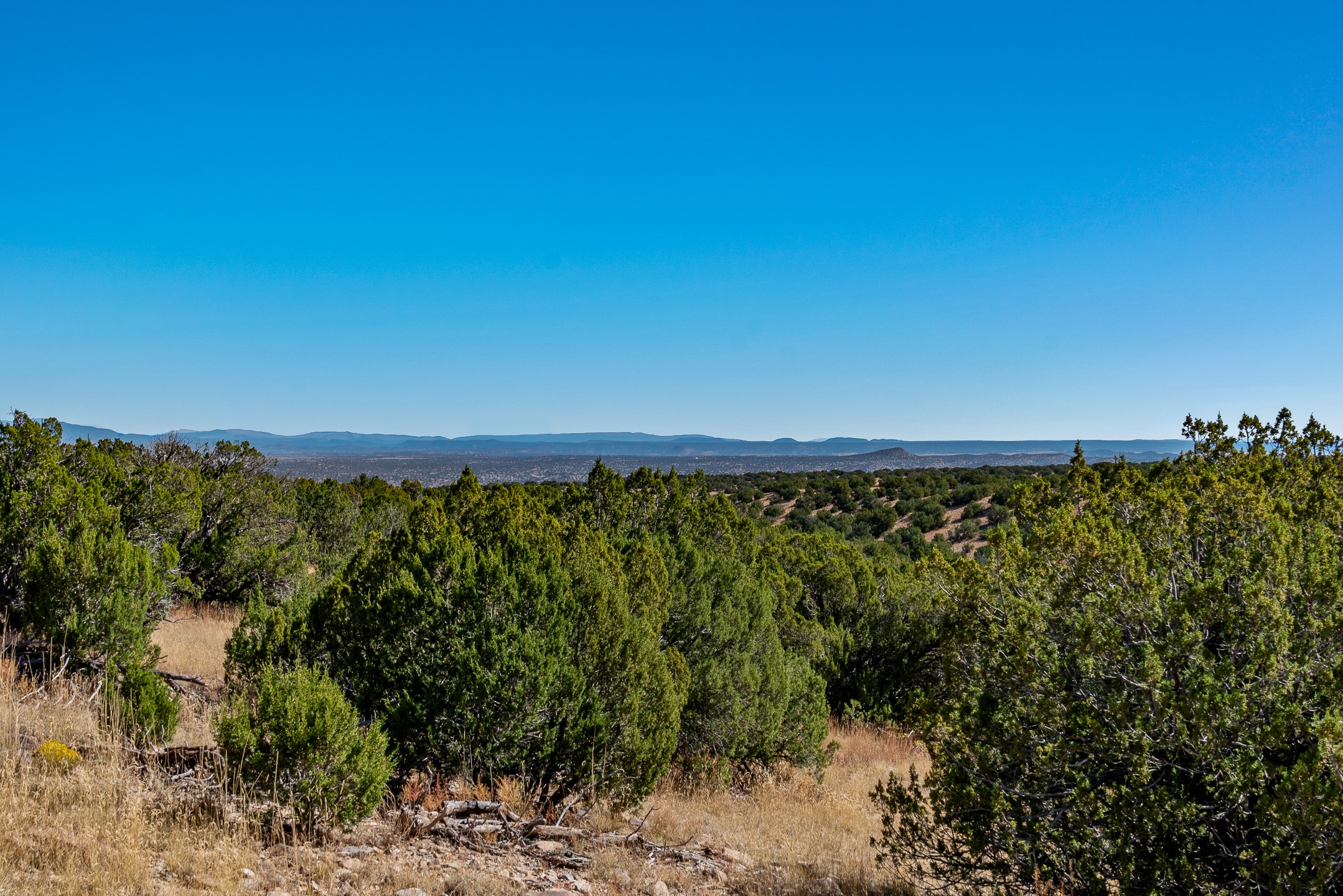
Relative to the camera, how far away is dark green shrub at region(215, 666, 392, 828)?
4504 millimetres

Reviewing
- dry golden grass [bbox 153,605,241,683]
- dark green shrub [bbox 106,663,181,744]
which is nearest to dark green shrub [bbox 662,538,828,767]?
dark green shrub [bbox 106,663,181,744]

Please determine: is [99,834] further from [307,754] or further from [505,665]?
[505,665]

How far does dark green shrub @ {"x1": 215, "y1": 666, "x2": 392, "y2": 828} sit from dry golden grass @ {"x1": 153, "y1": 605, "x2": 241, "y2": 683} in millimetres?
4031

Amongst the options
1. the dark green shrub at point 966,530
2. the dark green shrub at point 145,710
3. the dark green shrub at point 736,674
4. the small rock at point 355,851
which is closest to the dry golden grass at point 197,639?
the dark green shrub at point 145,710

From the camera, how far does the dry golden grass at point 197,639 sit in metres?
9.20

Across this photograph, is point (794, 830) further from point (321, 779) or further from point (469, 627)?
point (321, 779)

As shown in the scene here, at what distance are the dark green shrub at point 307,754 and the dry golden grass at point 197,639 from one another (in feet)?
13.2

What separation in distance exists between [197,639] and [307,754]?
7.75 meters

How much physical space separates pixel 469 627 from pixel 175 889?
2.54m

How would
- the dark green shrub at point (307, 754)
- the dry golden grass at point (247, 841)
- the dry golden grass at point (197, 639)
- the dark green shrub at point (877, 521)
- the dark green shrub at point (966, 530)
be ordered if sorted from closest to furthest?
the dry golden grass at point (247, 841)
the dark green shrub at point (307, 754)
the dry golden grass at point (197, 639)
the dark green shrub at point (966, 530)
the dark green shrub at point (877, 521)

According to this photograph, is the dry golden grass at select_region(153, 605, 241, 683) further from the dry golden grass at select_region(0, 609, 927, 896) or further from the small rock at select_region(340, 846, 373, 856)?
the small rock at select_region(340, 846, 373, 856)

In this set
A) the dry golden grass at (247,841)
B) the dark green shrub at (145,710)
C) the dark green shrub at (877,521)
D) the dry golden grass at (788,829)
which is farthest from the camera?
the dark green shrub at (877,521)

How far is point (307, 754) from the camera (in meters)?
4.51

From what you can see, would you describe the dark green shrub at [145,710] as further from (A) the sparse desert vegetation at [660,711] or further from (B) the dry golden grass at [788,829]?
(B) the dry golden grass at [788,829]
